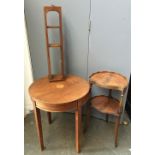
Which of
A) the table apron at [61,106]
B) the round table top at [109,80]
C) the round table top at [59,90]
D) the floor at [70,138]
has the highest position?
the round table top at [109,80]

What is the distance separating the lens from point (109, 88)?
1.70m

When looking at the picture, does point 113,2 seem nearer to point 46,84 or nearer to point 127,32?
point 127,32

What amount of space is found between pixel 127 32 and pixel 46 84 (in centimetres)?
95

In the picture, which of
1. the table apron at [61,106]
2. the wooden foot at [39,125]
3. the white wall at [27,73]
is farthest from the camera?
the white wall at [27,73]

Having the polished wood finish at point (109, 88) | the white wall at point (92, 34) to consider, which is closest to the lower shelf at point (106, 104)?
the polished wood finish at point (109, 88)

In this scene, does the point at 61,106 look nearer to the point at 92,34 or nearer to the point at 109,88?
the point at 109,88

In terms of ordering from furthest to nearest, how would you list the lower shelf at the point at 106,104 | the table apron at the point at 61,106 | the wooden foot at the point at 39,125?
the lower shelf at the point at 106,104, the wooden foot at the point at 39,125, the table apron at the point at 61,106

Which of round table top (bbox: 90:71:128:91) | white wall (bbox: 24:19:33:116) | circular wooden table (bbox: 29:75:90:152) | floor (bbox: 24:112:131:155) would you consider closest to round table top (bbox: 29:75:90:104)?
circular wooden table (bbox: 29:75:90:152)

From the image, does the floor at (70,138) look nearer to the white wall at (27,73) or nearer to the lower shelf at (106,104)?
the white wall at (27,73)

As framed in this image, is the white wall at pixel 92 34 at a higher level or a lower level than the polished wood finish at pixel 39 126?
higher

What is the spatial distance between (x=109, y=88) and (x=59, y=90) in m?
0.47

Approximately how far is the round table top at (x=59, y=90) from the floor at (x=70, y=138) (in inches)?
23.5

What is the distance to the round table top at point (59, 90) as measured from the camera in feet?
5.08
